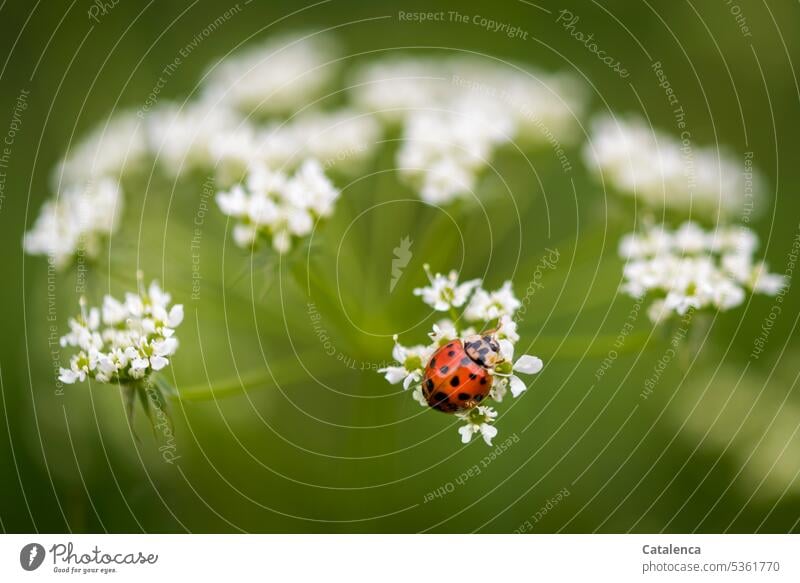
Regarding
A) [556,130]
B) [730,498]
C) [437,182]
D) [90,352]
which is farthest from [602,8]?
[90,352]

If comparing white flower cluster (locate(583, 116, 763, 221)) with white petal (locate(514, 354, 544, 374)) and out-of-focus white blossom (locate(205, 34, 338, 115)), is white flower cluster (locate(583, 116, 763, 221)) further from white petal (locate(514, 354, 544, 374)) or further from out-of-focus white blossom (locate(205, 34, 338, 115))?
out-of-focus white blossom (locate(205, 34, 338, 115))

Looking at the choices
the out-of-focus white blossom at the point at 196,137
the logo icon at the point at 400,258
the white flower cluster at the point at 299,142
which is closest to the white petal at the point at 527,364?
the logo icon at the point at 400,258

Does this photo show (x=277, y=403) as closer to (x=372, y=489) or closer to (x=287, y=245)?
(x=372, y=489)

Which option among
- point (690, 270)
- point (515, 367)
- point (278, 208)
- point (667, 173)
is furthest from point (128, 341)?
point (667, 173)

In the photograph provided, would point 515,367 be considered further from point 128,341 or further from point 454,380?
point 128,341
